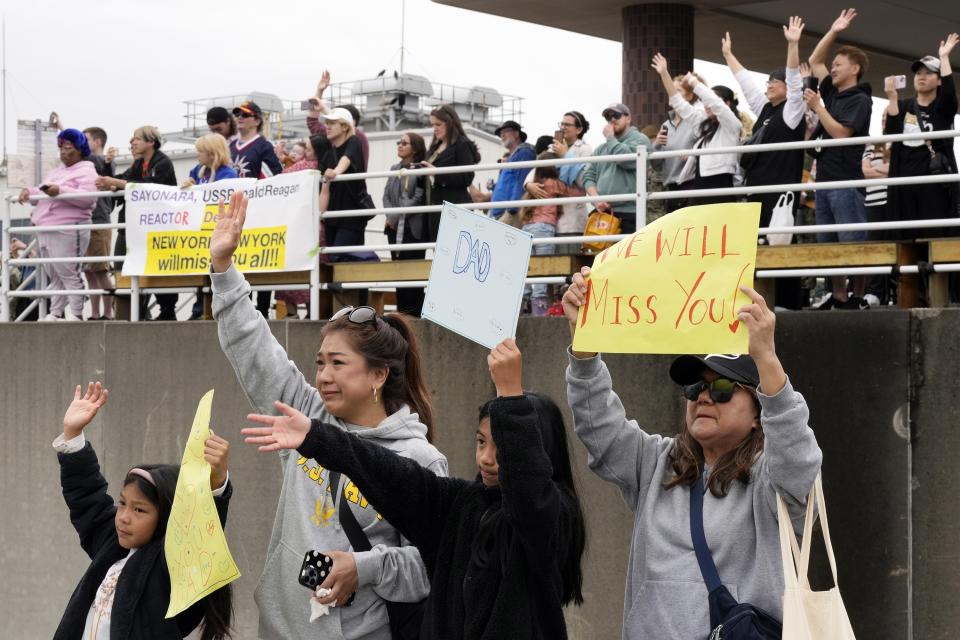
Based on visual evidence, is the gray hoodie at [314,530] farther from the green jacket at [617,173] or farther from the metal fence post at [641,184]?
the green jacket at [617,173]

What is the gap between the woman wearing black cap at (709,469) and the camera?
378 cm

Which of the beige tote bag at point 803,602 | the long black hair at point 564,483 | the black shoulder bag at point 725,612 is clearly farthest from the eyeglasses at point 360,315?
the beige tote bag at point 803,602

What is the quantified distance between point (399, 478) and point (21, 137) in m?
9.71

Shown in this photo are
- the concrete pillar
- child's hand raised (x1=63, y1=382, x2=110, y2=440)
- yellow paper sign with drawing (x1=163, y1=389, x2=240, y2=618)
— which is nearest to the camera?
yellow paper sign with drawing (x1=163, y1=389, x2=240, y2=618)

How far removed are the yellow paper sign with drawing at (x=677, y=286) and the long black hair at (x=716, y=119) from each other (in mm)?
5080

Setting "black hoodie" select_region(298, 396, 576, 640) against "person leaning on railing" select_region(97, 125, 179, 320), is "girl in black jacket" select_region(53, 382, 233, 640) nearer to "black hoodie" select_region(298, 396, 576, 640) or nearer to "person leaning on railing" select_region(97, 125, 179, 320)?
"black hoodie" select_region(298, 396, 576, 640)

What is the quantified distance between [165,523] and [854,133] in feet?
16.7

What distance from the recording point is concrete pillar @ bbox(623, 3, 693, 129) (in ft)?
47.7

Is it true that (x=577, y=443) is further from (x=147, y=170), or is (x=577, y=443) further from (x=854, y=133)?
(x=147, y=170)

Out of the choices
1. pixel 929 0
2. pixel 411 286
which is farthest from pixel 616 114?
pixel 929 0

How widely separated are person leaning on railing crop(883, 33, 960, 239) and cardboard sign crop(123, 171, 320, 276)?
3897 millimetres

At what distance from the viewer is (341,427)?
4.50m

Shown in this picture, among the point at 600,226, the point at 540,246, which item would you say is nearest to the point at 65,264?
the point at 540,246

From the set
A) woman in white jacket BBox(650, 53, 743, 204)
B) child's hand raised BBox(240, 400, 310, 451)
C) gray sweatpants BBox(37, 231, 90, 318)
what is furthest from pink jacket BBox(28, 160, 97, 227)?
child's hand raised BBox(240, 400, 310, 451)
